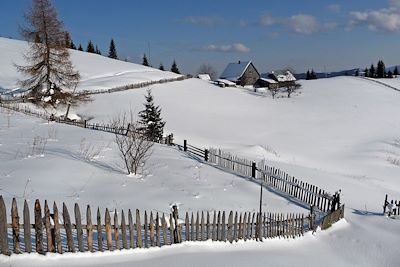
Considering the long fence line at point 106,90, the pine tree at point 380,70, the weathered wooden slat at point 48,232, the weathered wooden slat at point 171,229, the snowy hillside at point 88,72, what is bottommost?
the weathered wooden slat at point 171,229

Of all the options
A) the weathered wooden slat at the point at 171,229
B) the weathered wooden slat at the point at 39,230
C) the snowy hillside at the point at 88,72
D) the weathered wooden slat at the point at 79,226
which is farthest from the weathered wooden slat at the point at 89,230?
the snowy hillside at the point at 88,72

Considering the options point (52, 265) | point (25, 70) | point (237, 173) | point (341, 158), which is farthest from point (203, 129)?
point (52, 265)

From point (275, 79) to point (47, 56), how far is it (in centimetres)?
6420

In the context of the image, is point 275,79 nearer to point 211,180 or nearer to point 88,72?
point 88,72

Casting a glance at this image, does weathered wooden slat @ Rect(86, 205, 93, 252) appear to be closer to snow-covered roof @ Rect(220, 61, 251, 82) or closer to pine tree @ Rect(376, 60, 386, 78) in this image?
snow-covered roof @ Rect(220, 61, 251, 82)

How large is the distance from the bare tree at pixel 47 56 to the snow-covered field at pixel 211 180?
19.1 feet

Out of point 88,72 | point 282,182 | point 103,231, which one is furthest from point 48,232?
point 88,72

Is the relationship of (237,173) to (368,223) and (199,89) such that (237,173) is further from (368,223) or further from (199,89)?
(199,89)

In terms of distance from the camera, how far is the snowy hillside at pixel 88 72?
52.2m

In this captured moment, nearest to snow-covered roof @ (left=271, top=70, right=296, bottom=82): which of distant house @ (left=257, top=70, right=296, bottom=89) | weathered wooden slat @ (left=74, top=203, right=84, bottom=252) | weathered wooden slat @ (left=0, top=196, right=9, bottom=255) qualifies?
distant house @ (left=257, top=70, right=296, bottom=89)

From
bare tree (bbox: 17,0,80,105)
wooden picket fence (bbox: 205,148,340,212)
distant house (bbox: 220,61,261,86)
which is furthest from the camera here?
distant house (bbox: 220,61,261,86)

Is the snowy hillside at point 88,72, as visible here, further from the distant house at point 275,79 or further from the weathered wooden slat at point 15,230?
the weathered wooden slat at point 15,230

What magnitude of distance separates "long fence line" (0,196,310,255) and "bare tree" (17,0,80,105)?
93.8ft

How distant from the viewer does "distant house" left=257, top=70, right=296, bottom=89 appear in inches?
3280
